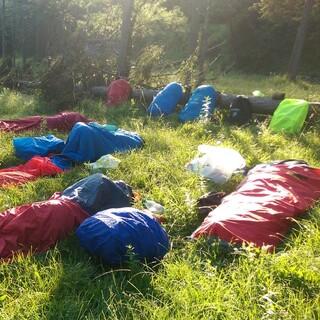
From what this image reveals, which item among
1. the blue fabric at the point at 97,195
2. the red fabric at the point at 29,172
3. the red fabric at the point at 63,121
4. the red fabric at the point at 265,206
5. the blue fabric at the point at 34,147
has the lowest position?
the red fabric at the point at 63,121

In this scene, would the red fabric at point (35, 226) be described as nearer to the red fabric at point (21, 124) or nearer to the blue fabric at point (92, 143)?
the blue fabric at point (92, 143)

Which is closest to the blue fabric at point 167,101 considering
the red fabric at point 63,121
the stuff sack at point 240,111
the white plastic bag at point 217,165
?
the stuff sack at point 240,111

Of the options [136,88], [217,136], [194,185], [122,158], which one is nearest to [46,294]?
[194,185]

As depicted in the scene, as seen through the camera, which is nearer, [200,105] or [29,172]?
[29,172]

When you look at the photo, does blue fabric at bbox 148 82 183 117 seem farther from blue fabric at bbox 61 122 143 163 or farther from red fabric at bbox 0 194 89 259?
red fabric at bbox 0 194 89 259

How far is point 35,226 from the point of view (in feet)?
10.7

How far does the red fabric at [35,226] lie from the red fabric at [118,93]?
7.49m

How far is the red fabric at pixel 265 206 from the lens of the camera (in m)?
3.20

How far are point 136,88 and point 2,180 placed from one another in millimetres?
7045

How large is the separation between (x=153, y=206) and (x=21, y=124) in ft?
15.0

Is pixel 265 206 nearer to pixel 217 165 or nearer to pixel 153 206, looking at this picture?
pixel 153 206

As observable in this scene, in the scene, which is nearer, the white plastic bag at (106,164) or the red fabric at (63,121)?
the white plastic bag at (106,164)

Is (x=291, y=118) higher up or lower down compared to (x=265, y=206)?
lower down

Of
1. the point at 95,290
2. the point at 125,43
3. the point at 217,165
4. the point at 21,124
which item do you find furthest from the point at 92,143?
the point at 125,43
